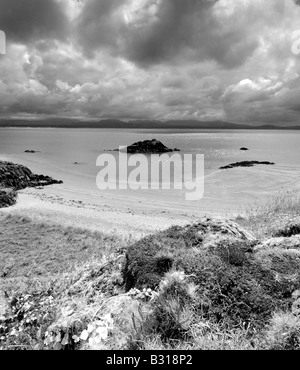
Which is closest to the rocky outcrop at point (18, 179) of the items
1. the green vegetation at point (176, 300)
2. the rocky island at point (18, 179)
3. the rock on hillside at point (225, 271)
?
the rocky island at point (18, 179)

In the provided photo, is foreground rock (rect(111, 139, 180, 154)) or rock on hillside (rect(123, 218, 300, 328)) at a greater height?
foreground rock (rect(111, 139, 180, 154))

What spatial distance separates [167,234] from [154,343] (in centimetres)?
316

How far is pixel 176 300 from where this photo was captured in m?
3.75

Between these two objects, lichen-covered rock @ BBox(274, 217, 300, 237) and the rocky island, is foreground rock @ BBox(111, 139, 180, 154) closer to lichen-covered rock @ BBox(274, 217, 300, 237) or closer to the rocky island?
the rocky island

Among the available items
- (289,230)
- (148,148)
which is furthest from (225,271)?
(148,148)

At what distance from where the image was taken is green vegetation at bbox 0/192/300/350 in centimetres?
332

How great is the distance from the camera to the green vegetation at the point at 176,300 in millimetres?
3324

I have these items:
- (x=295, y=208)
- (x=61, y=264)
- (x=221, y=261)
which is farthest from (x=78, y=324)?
(x=295, y=208)

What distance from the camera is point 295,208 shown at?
12.4m

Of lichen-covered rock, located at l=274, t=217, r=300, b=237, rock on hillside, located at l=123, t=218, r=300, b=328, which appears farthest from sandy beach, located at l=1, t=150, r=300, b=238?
rock on hillside, located at l=123, t=218, r=300, b=328

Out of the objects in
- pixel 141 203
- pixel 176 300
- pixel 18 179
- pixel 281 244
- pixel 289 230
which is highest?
pixel 281 244

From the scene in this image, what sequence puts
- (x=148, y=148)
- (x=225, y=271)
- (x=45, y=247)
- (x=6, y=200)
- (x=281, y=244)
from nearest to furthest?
(x=225, y=271) → (x=281, y=244) → (x=45, y=247) → (x=6, y=200) → (x=148, y=148)

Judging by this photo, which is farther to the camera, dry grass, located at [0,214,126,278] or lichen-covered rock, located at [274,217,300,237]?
dry grass, located at [0,214,126,278]

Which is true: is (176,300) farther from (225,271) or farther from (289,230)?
(289,230)
